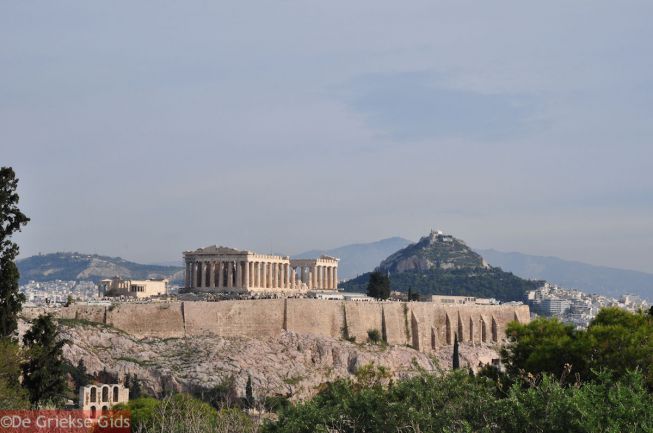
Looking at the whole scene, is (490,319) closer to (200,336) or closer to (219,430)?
(200,336)

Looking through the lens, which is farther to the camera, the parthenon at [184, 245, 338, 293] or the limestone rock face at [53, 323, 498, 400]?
the parthenon at [184, 245, 338, 293]

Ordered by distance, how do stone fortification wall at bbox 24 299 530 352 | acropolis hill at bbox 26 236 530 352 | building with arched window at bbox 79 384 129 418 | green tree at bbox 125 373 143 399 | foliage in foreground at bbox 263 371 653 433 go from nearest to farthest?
1. foliage in foreground at bbox 263 371 653 433
2. building with arched window at bbox 79 384 129 418
3. green tree at bbox 125 373 143 399
4. stone fortification wall at bbox 24 299 530 352
5. acropolis hill at bbox 26 236 530 352

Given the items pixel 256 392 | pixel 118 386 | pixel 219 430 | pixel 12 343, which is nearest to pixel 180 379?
pixel 256 392

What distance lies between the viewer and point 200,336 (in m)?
67.6

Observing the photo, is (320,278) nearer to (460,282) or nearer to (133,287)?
(133,287)

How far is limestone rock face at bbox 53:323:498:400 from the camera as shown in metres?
60.7

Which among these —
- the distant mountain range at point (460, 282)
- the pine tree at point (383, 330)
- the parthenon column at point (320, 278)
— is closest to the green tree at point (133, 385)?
the pine tree at point (383, 330)

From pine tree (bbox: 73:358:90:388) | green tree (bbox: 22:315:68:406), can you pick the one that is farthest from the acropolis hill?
green tree (bbox: 22:315:68:406)

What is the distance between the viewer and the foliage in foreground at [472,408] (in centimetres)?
2384

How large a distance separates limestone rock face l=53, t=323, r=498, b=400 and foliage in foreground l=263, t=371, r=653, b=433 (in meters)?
30.7

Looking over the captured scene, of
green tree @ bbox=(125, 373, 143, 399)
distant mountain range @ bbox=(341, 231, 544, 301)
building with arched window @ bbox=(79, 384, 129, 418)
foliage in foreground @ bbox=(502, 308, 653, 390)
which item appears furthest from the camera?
distant mountain range @ bbox=(341, 231, 544, 301)

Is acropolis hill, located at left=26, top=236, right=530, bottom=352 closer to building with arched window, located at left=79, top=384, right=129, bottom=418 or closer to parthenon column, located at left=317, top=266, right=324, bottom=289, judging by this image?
parthenon column, located at left=317, top=266, right=324, bottom=289

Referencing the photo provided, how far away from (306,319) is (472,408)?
46858mm

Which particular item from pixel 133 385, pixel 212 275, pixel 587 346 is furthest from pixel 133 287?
pixel 587 346
